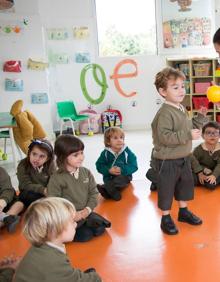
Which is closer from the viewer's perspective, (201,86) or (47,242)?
(47,242)

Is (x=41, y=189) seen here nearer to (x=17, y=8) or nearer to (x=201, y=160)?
(x=201, y=160)

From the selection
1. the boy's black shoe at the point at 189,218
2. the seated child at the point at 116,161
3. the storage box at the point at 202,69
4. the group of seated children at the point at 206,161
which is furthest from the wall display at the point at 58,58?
the boy's black shoe at the point at 189,218

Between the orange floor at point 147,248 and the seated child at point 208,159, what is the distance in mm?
212

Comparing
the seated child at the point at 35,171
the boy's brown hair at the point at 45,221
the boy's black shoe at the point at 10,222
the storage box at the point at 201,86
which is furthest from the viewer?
the storage box at the point at 201,86

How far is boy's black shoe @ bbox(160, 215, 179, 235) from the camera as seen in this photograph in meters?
2.14

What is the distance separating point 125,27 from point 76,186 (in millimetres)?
3884

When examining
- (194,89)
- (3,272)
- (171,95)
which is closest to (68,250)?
(3,272)

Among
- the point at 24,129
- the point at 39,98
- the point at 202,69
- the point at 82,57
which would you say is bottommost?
the point at 24,129

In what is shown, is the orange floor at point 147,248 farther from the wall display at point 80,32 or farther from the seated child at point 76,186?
the wall display at point 80,32

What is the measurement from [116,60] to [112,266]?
4079 millimetres

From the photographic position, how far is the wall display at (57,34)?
209 inches

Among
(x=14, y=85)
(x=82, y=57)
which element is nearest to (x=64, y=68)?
(x=82, y=57)

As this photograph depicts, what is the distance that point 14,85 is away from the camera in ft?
17.0

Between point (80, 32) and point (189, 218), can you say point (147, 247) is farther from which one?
point (80, 32)
